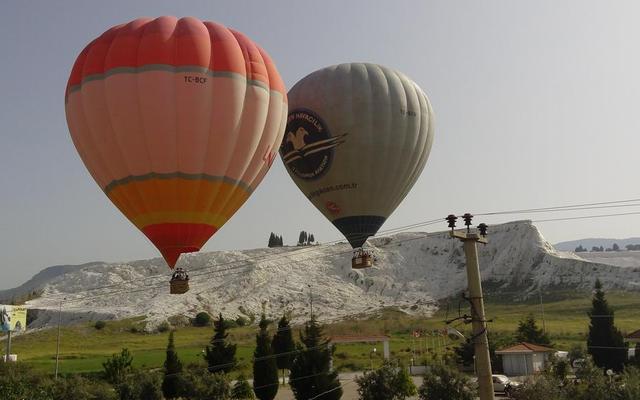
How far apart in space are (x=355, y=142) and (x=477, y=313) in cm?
1252

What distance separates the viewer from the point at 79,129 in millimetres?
22406

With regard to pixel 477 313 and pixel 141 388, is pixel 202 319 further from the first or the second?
pixel 477 313

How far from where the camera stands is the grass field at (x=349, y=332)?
69312 mm

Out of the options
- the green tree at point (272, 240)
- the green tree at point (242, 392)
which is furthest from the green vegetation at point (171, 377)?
the green tree at point (272, 240)

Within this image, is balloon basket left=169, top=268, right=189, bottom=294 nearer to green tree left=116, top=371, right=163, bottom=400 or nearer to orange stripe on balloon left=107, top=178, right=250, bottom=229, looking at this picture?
orange stripe on balloon left=107, top=178, right=250, bottom=229

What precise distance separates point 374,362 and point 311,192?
39115 millimetres

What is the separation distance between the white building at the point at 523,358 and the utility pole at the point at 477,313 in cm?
3856

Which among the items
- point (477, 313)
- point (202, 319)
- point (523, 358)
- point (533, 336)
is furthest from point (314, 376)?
point (202, 319)

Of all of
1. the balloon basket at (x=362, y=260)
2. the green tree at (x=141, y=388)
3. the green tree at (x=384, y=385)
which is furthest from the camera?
the green tree at (x=141, y=388)

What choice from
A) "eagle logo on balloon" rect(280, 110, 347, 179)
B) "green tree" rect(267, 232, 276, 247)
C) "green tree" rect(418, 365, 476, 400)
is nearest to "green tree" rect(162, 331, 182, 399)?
"green tree" rect(418, 365, 476, 400)

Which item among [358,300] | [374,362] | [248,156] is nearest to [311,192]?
[248,156]

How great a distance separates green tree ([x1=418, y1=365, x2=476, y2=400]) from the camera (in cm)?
3256

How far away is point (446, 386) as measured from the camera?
32750mm

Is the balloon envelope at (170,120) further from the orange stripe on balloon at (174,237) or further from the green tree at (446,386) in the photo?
the green tree at (446,386)
